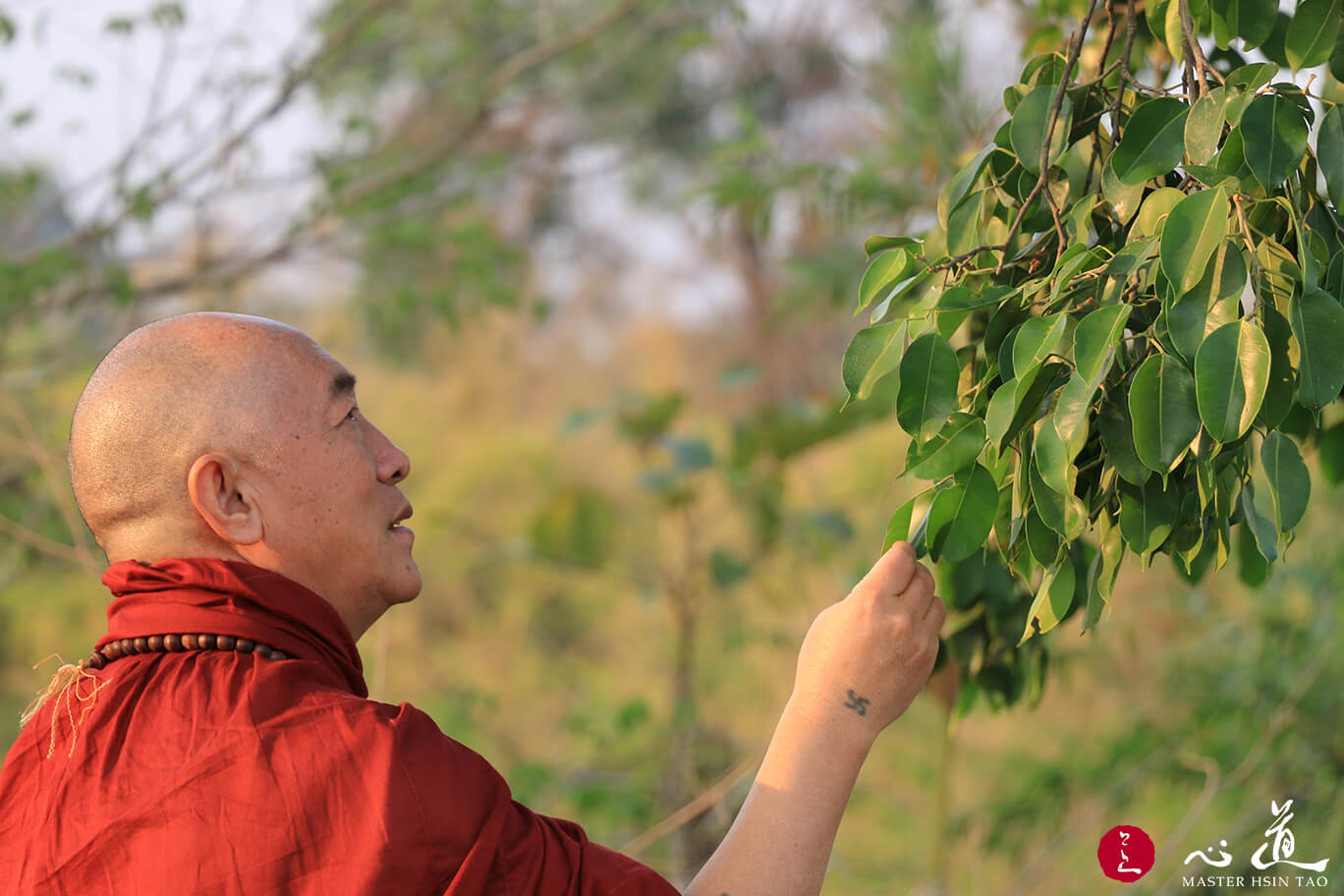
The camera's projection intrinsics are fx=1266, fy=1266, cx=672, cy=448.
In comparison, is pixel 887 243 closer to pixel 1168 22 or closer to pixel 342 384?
pixel 1168 22

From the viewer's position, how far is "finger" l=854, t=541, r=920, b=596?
2.94 ft

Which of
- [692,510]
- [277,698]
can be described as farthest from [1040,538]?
[692,510]

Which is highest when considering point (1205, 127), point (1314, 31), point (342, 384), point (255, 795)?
point (1314, 31)

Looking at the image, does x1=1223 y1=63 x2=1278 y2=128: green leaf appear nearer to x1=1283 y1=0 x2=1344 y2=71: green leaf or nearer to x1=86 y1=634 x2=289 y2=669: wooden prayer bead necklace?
x1=1283 y1=0 x2=1344 y2=71: green leaf

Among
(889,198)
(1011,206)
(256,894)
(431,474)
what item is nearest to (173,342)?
(256,894)

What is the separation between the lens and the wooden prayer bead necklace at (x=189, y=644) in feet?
2.73

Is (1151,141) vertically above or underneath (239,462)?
above

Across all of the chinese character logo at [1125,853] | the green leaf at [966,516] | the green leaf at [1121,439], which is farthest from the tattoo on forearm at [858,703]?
the chinese character logo at [1125,853]

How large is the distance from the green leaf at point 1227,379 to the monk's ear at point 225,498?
62cm

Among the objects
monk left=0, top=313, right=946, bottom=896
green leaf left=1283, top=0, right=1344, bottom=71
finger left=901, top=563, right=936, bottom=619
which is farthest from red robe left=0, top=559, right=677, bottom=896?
green leaf left=1283, top=0, right=1344, bottom=71

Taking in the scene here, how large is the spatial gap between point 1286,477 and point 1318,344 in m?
0.11

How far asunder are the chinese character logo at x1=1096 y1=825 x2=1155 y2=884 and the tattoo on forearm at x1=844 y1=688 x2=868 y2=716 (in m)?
0.73

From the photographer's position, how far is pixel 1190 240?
705 mm

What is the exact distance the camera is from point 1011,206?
1.02m
